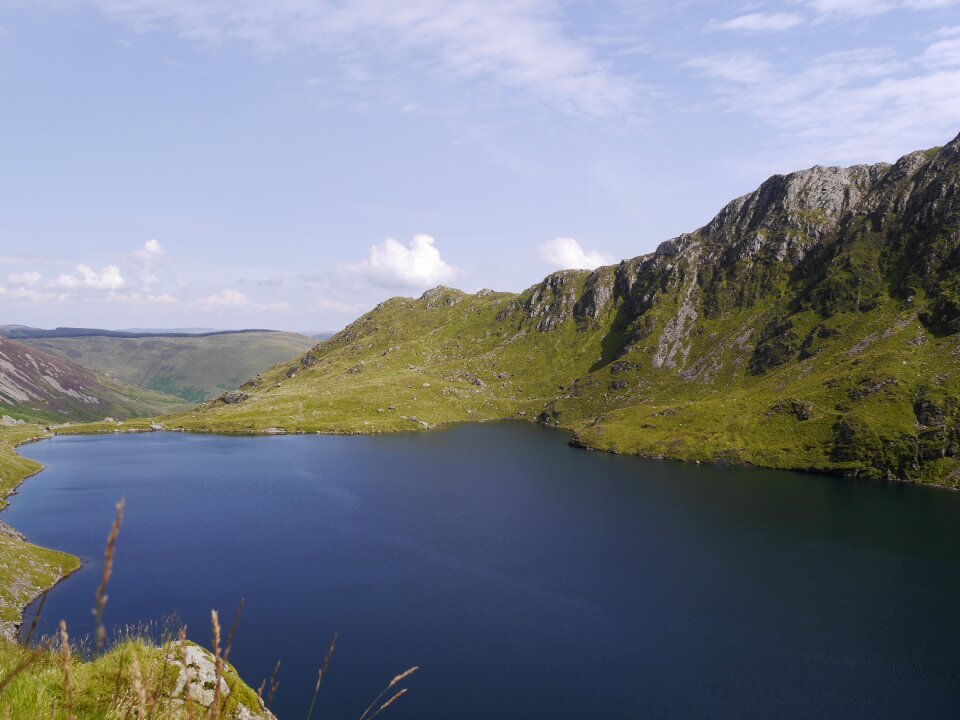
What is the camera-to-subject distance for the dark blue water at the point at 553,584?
55312mm

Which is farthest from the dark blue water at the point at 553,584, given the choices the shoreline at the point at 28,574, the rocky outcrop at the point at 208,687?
the rocky outcrop at the point at 208,687

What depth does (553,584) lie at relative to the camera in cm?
7919

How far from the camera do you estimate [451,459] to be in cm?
17025

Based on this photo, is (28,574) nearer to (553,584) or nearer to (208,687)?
(553,584)

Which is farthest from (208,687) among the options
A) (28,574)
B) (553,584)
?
(28,574)

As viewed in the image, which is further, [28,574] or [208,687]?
[28,574]

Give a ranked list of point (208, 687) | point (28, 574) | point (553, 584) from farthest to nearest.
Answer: point (553, 584) → point (28, 574) → point (208, 687)

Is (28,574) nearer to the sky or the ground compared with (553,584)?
nearer to the sky

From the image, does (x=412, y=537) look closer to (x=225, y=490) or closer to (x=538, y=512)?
(x=538, y=512)

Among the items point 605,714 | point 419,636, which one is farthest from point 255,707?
point 419,636

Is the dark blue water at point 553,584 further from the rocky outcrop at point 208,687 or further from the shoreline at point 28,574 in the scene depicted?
the rocky outcrop at point 208,687

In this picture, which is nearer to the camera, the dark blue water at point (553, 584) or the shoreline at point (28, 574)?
the dark blue water at point (553, 584)

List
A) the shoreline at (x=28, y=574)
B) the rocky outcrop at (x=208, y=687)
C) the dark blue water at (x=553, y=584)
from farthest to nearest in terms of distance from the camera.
A: the shoreline at (x=28, y=574)
the dark blue water at (x=553, y=584)
the rocky outcrop at (x=208, y=687)

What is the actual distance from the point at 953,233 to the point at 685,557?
18308 cm
